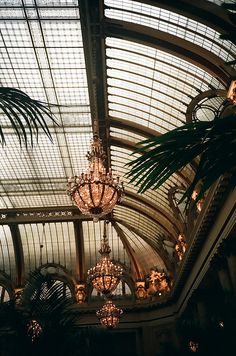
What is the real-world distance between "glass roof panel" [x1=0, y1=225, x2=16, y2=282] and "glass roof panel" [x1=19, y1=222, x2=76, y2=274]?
0.70m

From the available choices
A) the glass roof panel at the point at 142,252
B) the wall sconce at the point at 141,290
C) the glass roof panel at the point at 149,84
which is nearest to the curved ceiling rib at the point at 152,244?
the glass roof panel at the point at 142,252

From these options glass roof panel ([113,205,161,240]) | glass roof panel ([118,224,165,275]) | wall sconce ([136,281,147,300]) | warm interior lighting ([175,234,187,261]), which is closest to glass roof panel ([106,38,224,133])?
warm interior lighting ([175,234,187,261])

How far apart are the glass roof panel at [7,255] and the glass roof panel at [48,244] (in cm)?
70

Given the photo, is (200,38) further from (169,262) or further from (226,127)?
(169,262)

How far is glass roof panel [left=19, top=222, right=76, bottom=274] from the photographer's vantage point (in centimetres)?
2114

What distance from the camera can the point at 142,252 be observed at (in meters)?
21.7

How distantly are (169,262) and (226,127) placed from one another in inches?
743

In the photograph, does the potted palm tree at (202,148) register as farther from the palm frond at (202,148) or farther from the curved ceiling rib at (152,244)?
the curved ceiling rib at (152,244)

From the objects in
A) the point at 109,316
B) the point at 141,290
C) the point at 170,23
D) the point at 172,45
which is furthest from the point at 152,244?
the point at 170,23

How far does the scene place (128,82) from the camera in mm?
12164

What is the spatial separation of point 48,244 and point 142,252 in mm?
5558

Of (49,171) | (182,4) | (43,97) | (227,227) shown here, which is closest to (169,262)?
(49,171)

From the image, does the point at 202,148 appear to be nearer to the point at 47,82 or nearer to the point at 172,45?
the point at 172,45

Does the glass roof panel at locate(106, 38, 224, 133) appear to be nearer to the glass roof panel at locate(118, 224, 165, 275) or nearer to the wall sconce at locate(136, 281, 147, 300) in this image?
the glass roof panel at locate(118, 224, 165, 275)
